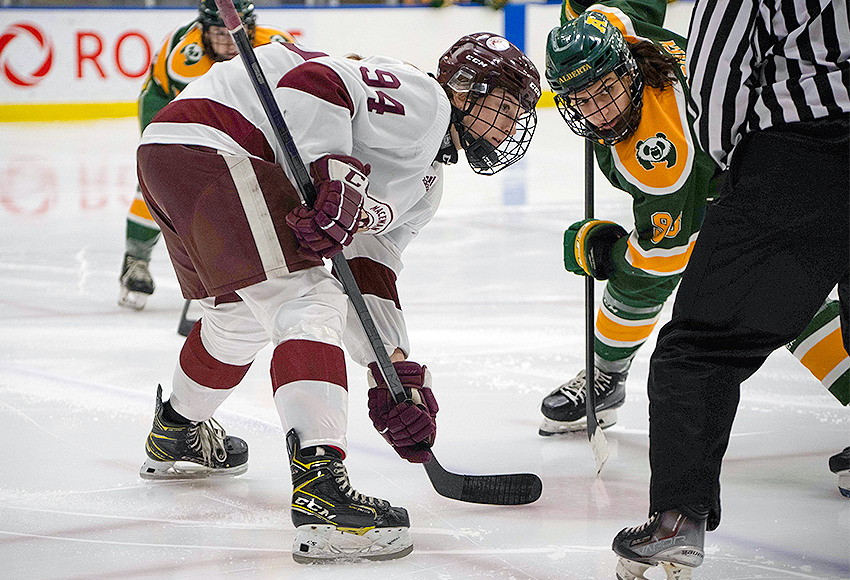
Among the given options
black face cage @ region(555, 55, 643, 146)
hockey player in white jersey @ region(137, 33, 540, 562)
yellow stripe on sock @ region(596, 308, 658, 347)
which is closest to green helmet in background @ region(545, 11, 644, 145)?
black face cage @ region(555, 55, 643, 146)

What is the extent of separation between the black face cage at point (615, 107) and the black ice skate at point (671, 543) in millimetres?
804

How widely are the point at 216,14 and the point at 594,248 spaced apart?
1.68 metres

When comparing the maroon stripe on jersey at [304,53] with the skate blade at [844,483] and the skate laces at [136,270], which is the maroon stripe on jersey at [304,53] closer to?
the skate blade at [844,483]

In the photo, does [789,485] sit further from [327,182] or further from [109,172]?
[109,172]

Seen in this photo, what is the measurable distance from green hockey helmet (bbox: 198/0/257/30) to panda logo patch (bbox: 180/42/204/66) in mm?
76

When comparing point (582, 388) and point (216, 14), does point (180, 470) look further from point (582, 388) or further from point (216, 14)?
point (216, 14)

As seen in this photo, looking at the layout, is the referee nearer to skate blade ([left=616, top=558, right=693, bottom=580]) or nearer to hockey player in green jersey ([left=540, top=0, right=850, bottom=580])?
skate blade ([left=616, top=558, right=693, bottom=580])

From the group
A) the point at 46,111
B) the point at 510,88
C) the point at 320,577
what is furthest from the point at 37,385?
the point at 46,111

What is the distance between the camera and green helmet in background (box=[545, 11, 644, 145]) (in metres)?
1.75

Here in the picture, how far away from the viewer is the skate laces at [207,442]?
1.84 meters

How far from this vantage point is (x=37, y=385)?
2.37 metres

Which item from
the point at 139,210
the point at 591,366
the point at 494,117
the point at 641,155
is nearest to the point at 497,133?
the point at 494,117

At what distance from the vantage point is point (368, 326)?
1.59 meters

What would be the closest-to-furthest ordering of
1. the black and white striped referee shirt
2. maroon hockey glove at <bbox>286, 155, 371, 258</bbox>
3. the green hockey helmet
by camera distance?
the black and white striped referee shirt → maroon hockey glove at <bbox>286, 155, 371, 258</bbox> → the green hockey helmet
